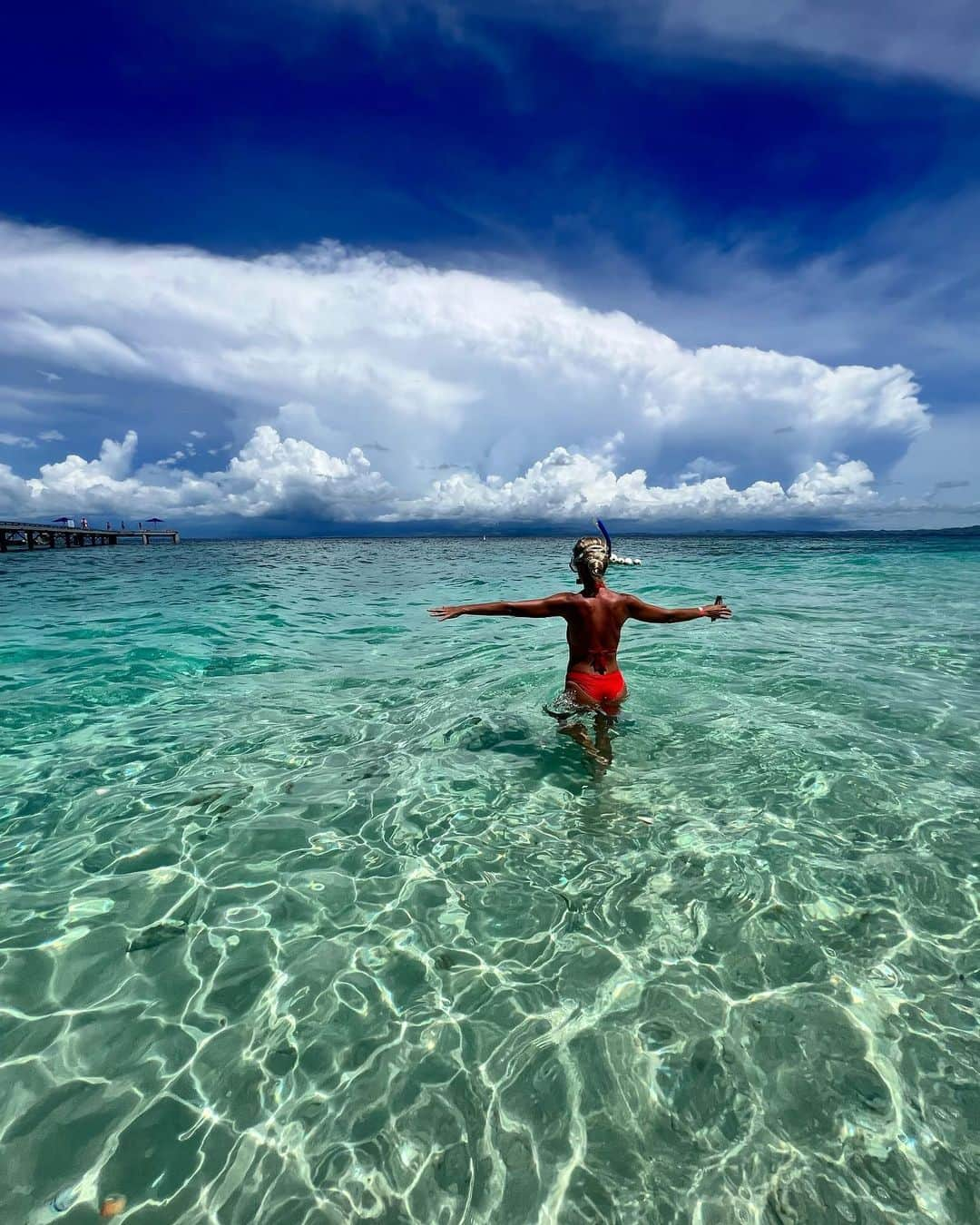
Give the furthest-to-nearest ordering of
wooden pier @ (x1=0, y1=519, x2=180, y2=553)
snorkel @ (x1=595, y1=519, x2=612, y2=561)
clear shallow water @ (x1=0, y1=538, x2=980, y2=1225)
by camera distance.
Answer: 1. wooden pier @ (x1=0, y1=519, x2=180, y2=553)
2. snorkel @ (x1=595, y1=519, x2=612, y2=561)
3. clear shallow water @ (x1=0, y1=538, x2=980, y2=1225)

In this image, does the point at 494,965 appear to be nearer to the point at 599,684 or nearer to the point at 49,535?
the point at 599,684

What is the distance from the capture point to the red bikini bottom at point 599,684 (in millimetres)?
7559

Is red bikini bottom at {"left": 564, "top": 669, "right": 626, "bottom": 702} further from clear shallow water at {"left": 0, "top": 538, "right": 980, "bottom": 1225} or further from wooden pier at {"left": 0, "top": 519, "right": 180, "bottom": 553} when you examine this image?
wooden pier at {"left": 0, "top": 519, "right": 180, "bottom": 553}

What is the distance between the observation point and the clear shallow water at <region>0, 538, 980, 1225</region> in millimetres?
2758

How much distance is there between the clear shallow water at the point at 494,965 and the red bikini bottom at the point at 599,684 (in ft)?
2.21

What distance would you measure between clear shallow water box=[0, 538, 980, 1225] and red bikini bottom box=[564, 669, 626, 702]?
0.67 m

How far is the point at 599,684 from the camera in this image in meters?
→ 7.56

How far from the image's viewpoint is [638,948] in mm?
3982

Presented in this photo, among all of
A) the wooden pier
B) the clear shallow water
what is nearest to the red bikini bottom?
the clear shallow water

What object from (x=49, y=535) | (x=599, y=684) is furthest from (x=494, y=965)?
(x=49, y=535)

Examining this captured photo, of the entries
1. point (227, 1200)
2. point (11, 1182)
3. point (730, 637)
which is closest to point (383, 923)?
point (227, 1200)

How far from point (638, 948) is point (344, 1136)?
6.80 ft

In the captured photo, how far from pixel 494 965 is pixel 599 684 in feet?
13.7

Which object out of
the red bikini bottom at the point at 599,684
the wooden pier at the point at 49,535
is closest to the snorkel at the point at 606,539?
the red bikini bottom at the point at 599,684
